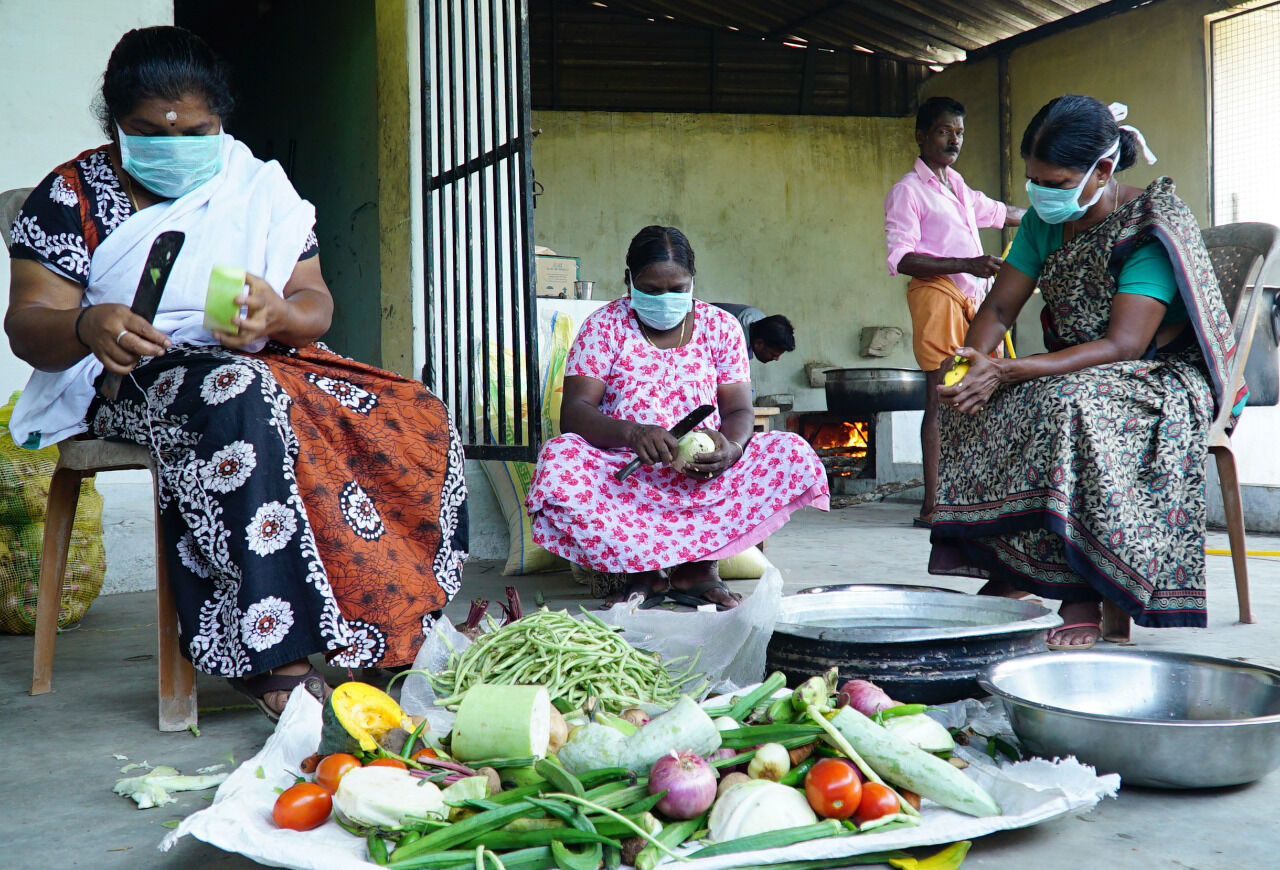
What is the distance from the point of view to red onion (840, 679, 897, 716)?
168 centimetres

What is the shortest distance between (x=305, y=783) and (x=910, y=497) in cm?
611

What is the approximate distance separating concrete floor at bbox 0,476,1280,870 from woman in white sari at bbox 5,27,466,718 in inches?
10.9

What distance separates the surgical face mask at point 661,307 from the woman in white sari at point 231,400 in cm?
100

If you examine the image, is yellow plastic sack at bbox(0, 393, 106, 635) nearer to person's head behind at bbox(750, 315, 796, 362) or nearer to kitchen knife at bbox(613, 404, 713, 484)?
kitchen knife at bbox(613, 404, 713, 484)

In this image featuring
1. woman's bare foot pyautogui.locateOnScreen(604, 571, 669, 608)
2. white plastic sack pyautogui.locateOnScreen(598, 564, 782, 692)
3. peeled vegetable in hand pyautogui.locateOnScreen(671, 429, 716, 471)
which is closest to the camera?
white plastic sack pyautogui.locateOnScreen(598, 564, 782, 692)

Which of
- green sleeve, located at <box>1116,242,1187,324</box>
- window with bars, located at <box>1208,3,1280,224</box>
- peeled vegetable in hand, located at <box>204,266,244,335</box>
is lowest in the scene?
peeled vegetable in hand, located at <box>204,266,244,335</box>

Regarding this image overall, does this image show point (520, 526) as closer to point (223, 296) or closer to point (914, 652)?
point (223, 296)

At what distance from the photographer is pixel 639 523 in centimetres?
327

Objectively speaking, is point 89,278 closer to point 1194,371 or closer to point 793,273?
point 1194,371

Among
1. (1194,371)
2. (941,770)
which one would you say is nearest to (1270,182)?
(1194,371)

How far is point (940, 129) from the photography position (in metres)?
5.11

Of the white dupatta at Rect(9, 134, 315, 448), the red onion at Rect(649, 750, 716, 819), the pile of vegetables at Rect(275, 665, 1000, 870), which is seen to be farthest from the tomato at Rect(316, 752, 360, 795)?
the white dupatta at Rect(9, 134, 315, 448)

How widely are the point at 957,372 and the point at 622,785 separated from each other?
5.87 feet

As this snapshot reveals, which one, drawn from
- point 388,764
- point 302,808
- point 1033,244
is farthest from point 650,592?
point 302,808
